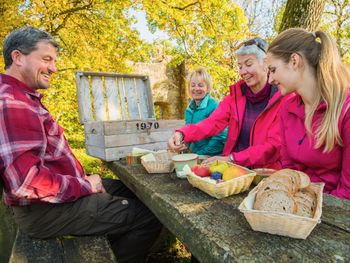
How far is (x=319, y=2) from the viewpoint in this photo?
14.0ft

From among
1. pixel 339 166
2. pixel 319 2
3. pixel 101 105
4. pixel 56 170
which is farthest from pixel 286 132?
pixel 319 2

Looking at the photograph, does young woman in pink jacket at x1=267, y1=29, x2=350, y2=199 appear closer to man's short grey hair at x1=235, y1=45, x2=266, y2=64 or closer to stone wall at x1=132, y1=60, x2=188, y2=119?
man's short grey hair at x1=235, y1=45, x2=266, y2=64

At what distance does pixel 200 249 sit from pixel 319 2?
4394 millimetres

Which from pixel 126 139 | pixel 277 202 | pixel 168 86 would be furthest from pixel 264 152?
pixel 168 86

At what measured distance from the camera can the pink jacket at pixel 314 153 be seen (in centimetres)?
168

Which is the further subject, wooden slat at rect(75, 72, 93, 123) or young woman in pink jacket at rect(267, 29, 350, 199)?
wooden slat at rect(75, 72, 93, 123)

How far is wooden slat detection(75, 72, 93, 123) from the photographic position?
397 cm

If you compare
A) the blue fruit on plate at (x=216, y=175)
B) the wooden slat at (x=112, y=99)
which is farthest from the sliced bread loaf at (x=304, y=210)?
the wooden slat at (x=112, y=99)

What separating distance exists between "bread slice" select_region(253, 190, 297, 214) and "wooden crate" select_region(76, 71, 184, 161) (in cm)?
180

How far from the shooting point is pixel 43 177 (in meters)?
1.63

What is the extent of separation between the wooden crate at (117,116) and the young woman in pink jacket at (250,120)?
55cm

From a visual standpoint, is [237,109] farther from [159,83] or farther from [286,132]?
[159,83]

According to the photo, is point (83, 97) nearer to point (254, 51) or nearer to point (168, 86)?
point (254, 51)

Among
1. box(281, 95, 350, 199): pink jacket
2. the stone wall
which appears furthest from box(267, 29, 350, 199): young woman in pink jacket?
the stone wall
